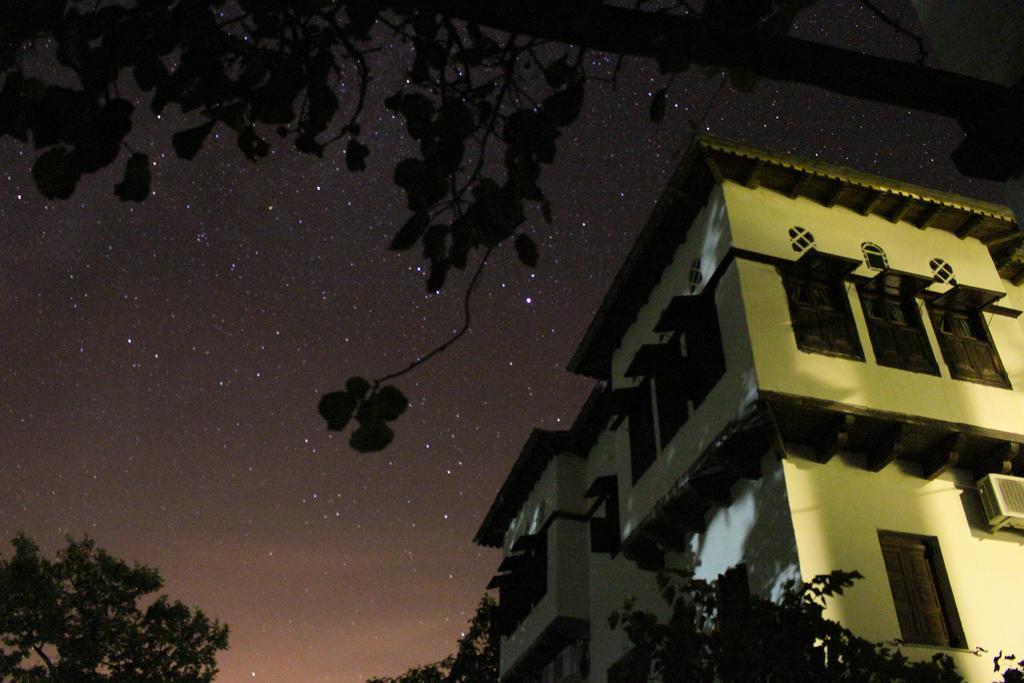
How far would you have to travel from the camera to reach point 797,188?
551 inches

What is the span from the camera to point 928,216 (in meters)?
14.4

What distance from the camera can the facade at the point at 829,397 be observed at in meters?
11.1

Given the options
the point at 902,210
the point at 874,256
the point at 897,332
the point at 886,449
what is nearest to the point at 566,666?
the point at 886,449

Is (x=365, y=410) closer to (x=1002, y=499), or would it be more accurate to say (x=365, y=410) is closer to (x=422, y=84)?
(x=422, y=84)

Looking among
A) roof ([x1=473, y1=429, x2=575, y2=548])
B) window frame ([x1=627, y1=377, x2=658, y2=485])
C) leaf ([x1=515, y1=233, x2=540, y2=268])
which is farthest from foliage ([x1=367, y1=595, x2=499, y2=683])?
leaf ([x1=515, y1=233, x2=540, y2=268])

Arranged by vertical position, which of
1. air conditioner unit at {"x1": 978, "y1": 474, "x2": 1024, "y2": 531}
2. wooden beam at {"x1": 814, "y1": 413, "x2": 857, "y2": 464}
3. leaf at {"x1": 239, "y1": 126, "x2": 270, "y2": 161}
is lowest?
leaf at {"x1": 239, "y1": 126, "x2": 270, "y2": 161}

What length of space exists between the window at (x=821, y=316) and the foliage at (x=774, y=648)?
4452 millimetres

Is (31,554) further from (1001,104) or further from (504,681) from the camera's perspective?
(1001,104)

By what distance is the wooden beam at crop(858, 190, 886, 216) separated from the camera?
14.0m

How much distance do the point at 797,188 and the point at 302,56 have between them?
11649 mm

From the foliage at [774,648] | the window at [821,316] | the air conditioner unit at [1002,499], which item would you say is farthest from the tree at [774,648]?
the window at [821,316]

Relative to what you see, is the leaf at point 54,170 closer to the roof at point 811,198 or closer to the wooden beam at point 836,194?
the roof at point 811,198

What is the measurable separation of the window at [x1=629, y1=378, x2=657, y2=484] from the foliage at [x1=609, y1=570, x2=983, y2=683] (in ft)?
19.4

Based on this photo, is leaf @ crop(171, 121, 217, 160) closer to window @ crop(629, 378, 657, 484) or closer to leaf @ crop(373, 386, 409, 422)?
leaf @ crop(373, 386, 409, 422)
